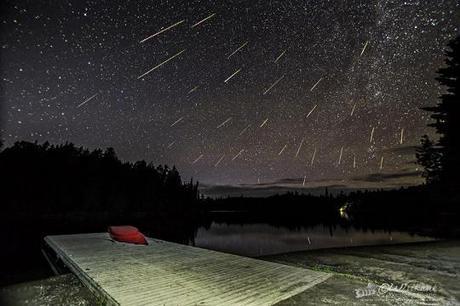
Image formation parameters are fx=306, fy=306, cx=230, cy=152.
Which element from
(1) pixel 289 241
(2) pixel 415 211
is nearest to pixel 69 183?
(1) pixel 289 241

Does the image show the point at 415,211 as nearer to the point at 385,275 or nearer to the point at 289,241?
the point at 289,241

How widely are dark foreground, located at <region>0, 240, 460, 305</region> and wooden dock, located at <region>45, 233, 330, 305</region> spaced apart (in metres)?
0.55

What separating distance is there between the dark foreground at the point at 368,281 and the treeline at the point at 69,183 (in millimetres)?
73210

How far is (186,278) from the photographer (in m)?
8.92

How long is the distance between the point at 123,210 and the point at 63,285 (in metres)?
86.0

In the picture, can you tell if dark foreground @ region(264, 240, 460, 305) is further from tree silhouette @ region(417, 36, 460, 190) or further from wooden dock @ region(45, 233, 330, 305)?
tree silhouette @ region(417, 36, 460, 190)

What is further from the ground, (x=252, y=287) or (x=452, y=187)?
(x=452, y=187)

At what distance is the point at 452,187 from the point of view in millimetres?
28578

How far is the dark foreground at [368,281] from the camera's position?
23.2ft

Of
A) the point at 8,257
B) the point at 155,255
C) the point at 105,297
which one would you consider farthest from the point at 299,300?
the point at 8,257

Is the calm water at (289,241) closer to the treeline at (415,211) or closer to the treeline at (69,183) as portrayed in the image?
the treeline at (415,211)

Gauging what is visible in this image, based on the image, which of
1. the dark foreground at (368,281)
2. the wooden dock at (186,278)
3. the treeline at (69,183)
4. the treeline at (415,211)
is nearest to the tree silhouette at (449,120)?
the treeline at (415,211)

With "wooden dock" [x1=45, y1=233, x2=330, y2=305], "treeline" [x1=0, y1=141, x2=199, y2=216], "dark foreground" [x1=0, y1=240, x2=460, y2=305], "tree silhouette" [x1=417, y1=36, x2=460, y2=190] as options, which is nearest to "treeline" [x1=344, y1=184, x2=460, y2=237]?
"tree silhouette" [x1=417, y1=36, x2=460, y2=190]

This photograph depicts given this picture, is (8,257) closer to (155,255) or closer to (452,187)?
(155,255)
